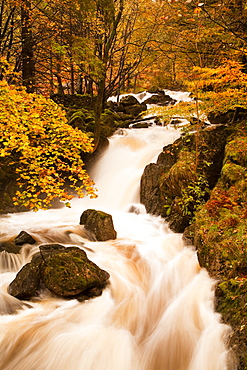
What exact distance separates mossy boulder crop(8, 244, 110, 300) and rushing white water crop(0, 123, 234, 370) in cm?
16

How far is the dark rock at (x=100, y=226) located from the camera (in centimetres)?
673

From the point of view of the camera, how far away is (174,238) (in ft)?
22.4

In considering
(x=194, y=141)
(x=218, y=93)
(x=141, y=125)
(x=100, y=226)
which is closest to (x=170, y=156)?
(x=194, y=141)

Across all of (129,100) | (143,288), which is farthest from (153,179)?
(129,100)

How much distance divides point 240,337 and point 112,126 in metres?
11.2

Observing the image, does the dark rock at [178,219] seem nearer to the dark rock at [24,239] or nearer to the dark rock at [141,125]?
the dark rock at [24,239]

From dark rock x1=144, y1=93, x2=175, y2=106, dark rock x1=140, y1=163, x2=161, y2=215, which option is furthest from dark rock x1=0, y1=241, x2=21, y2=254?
dark rock x1=144, y1=93, x2=175, y2=106

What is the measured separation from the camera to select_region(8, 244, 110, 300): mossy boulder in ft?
14.4

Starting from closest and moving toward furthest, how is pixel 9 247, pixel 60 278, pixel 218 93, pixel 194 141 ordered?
pixel 60 278
pixel 9 247
pixel 218 93
pixel 194 141

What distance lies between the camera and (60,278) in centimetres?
439

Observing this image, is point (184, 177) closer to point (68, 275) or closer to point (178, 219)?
point (178, 219)

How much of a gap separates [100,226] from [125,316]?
2.73 meters

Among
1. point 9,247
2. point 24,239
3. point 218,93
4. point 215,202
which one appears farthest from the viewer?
point 218,93

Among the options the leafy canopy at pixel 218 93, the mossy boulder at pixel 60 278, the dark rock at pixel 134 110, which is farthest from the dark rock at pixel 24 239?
the dark rock at pixel 134 110
